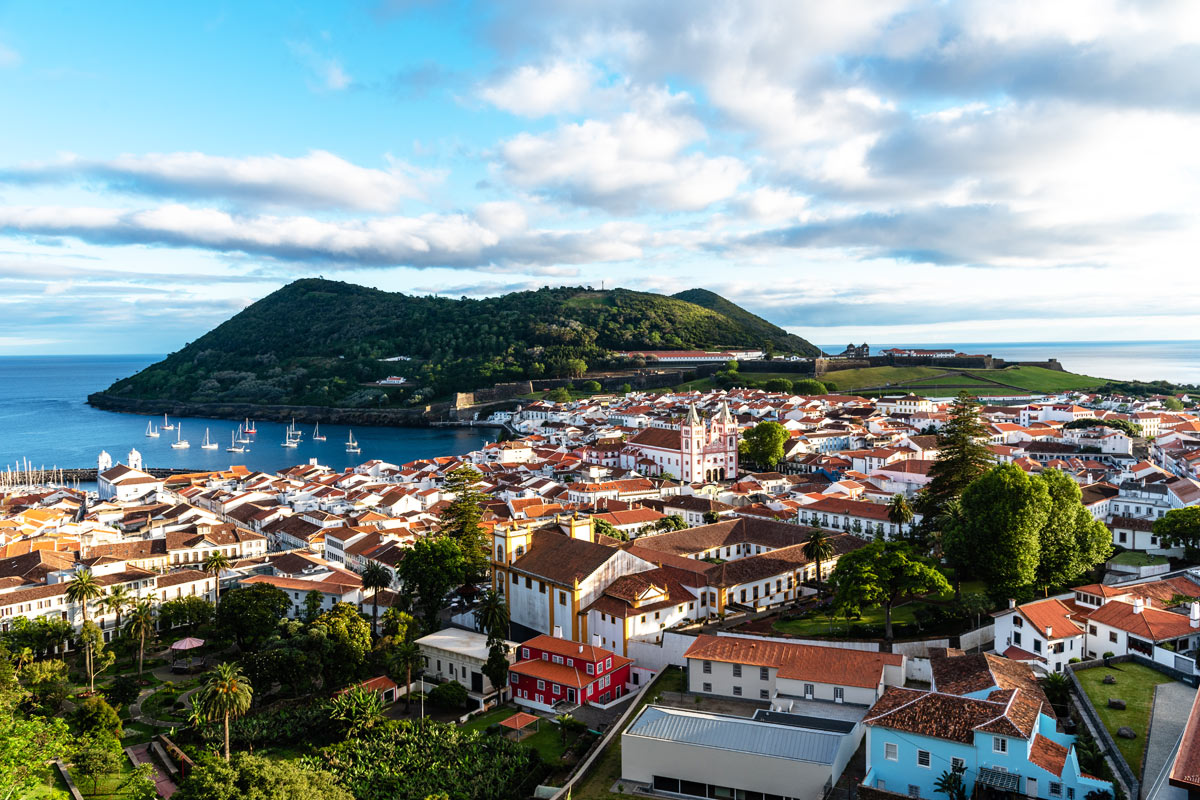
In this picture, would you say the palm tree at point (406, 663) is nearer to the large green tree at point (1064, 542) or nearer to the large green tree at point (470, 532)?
the large green tree at point (470, 532)

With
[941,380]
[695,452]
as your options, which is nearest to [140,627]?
[695,452]

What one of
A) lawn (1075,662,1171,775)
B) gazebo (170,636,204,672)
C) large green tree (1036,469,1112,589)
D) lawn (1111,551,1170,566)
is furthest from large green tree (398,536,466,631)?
lawn (1111,551,1170,566)

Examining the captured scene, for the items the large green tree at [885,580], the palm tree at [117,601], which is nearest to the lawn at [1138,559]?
the large green tree at [885,580]

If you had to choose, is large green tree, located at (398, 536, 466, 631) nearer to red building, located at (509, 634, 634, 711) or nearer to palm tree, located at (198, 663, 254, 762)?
red building, located at (509, 634, 634, 711)

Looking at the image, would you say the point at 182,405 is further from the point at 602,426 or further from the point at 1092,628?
the point at 1092,628

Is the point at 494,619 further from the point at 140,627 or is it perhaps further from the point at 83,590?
the point at 83,590
